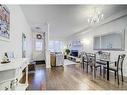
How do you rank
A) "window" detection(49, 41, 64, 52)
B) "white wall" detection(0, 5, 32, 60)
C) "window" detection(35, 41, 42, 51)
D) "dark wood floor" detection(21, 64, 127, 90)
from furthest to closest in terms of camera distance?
1. "window" detection(49, 41, 64, 52)
2. "window" detection(35, 41, 42, 51)
3. "dark wood floor" detection(21, 64, 127, 90)
4. "white wall" detection(0, 5, 32, 60)

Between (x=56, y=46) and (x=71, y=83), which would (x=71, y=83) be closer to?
(x=71, y=83)

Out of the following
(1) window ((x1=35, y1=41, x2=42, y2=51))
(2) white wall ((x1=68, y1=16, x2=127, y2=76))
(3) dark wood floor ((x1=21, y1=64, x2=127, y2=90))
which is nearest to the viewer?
(3) dark wood floor ((x1=21, y1=64, x2=127, y2=90))

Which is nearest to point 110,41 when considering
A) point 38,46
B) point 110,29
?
point 110,29

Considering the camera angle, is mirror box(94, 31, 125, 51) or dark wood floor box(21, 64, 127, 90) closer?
dark wood floor box(21, 64, 127, 90)

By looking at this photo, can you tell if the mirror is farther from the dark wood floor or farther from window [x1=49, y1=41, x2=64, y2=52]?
window [x1=49, y1=41, x2=64, y2=52]

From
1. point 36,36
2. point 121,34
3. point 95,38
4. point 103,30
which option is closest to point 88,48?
point 95,38

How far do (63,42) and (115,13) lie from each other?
9417 millimetres

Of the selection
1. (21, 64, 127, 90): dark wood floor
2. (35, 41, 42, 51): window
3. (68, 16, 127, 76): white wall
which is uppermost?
(68, 16, 127, 76): white wall

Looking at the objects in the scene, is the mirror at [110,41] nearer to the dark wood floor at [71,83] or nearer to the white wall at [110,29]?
the white wall at [110,29]

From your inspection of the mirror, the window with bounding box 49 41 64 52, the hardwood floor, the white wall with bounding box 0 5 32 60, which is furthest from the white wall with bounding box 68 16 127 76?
the window with bounding box 49 41 64 52

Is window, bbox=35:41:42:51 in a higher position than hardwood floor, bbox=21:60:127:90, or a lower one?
higher

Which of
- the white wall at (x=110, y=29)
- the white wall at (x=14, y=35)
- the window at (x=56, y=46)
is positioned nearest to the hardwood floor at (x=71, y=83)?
the white wall at (x=14, y=35)
